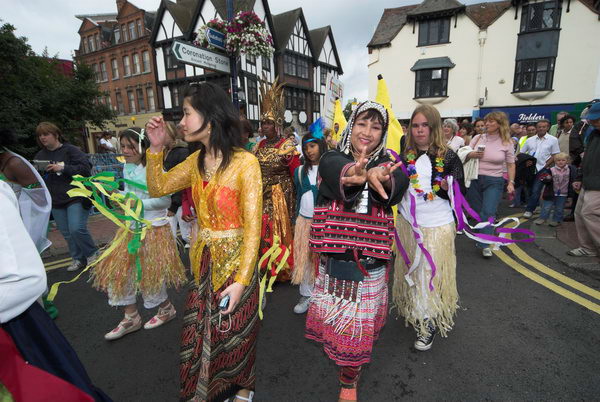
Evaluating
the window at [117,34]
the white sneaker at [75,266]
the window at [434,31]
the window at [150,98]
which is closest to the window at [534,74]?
the window at [434,31]

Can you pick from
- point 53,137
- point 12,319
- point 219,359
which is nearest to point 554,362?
point 219,359

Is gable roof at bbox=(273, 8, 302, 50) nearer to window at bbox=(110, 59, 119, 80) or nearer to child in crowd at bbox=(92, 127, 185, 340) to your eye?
window at bbox=(110, 59, 119, 80)

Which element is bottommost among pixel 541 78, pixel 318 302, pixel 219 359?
pixel 219 359

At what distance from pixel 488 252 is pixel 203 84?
4.71m

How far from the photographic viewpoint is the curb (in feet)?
13.2

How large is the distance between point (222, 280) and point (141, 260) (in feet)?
4.80

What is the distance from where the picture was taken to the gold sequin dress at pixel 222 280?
1.76 metres

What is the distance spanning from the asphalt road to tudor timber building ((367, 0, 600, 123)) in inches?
824

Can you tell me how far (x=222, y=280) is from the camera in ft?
5.90

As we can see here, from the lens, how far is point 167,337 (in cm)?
300

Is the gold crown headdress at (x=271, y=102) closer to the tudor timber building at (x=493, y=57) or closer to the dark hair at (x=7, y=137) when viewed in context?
the dark hair at (x=7, y=137)

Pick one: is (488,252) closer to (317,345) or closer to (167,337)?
(317,345)

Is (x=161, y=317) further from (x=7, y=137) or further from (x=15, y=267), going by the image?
(x=15, y=267)

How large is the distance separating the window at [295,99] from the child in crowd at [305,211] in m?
24.4
